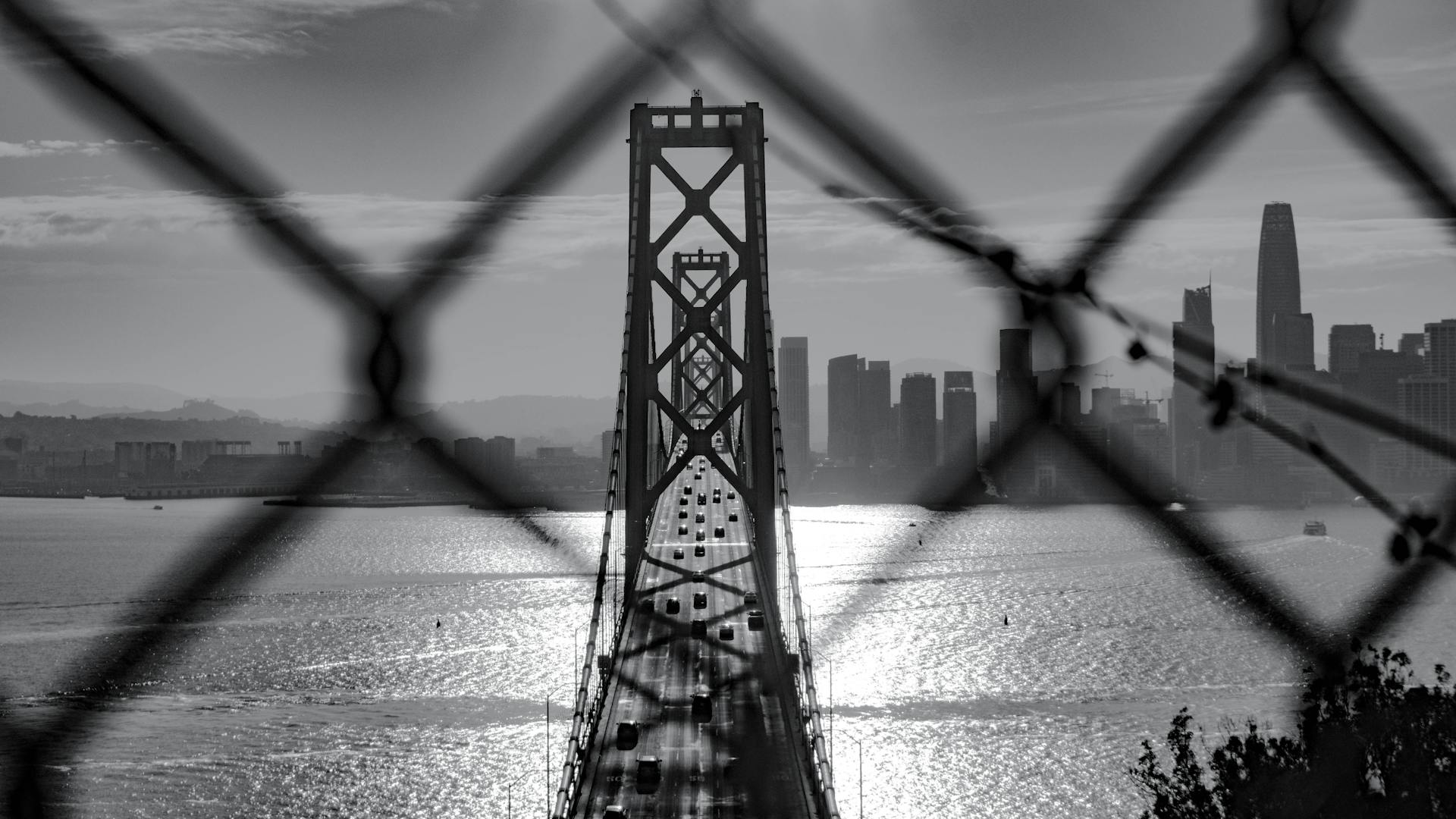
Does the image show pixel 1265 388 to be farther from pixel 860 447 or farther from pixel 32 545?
pixel 860 447

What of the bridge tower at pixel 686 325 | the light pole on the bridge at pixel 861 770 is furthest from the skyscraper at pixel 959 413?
the bridge tower at pixel 686 325

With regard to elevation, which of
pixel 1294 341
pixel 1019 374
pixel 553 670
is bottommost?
pixel 553 670

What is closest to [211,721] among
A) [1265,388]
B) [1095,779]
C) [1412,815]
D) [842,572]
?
[1095,779]

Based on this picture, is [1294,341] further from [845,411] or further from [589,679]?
[845,411]

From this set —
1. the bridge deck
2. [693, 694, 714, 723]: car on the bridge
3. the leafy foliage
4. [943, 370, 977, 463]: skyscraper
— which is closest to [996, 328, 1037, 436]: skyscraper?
the leafy foliage

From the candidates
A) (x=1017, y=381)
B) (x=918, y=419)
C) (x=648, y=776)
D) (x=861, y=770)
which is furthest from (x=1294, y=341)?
(x=918, y=419)

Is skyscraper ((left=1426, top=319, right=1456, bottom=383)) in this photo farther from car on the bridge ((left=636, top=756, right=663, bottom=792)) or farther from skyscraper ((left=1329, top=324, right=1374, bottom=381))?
car on the bridge ((left=636, top=756, right=663, bottom=792))
